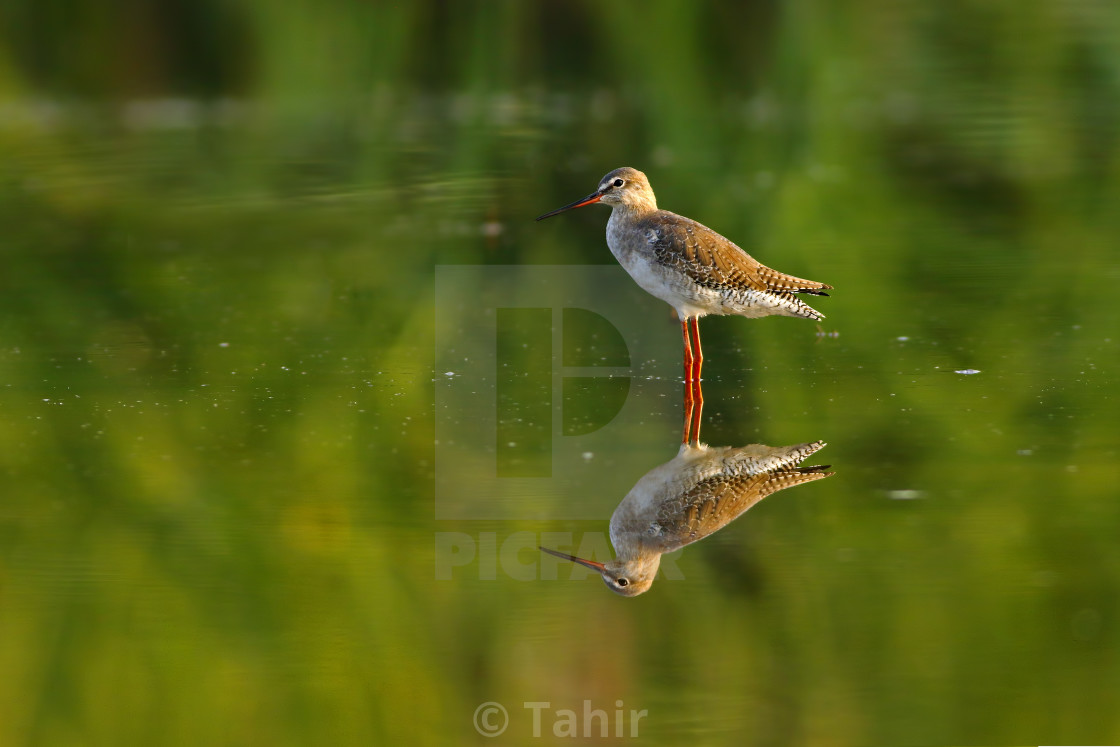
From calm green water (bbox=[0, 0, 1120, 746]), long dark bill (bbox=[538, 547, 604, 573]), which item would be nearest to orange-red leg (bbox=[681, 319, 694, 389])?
calm green water (bbox=[0, 0, 1120, 746])

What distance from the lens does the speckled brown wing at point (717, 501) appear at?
509cm

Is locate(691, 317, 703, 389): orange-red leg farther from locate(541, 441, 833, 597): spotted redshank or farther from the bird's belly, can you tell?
locate(541, 441, 833, 597): spotted redshank

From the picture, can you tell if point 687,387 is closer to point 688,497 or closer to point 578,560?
point 688,497

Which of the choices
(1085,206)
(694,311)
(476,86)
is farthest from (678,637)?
(476,86)

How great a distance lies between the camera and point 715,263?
717 cm

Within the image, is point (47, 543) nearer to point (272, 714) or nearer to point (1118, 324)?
point (272, 714)

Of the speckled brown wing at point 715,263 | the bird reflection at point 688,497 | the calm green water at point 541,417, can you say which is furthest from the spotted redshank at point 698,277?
the bird reflection at point 688,497

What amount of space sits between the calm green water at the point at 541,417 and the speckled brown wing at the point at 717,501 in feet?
0.32

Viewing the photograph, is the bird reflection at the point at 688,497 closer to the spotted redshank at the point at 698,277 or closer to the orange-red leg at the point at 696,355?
the orange-red leg at the point at 696,355

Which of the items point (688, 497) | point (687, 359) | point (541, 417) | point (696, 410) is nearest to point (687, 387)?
point (687, 359)

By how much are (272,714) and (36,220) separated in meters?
7.69

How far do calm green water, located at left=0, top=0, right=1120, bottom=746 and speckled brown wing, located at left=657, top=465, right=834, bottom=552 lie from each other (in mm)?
98

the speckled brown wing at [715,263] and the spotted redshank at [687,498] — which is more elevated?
the speckled brown wing at [715,263]

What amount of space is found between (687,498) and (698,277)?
203 cm
